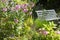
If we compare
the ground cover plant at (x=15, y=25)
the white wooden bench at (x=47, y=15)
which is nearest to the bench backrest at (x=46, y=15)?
the white wooden bench at (x=47, y=15)

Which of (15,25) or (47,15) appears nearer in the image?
(15,25)

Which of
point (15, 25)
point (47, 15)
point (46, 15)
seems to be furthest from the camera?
point (47, 15)

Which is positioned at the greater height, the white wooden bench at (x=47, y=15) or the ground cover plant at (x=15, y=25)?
the ground cover plant at (x=15, y=25)

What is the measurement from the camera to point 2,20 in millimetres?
6879

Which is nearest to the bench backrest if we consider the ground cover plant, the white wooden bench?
the white wooden bench

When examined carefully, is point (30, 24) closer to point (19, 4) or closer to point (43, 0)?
point (19, 4)

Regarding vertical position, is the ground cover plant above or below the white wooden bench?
above

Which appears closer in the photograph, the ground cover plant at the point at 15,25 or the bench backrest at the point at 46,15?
the ground cover plant at the point at 15,25

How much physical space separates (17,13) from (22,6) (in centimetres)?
26

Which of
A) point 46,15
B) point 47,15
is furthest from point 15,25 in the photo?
point 47,15

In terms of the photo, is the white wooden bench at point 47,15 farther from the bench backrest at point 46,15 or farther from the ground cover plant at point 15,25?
the ground cover plant at point 15,25

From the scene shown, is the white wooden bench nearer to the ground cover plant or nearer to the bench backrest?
the bench backrest

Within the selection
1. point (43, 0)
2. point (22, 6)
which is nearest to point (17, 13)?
point (22, 6)

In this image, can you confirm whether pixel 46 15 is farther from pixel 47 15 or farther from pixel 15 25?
pixel 15 25
